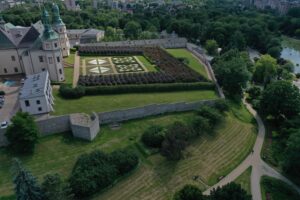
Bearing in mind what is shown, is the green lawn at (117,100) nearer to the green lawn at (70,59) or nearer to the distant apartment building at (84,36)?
the green lawn at (70,59)

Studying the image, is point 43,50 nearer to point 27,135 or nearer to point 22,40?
point 22,40

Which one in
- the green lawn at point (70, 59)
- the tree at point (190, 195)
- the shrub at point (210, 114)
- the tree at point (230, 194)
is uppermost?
the tree at point (230, 194)

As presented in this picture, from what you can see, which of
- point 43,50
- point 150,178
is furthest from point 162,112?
point 43,50

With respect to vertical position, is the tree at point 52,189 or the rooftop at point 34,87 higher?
the rooftop at point 34,87

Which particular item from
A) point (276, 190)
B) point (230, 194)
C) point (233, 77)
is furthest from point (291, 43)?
point (230, 194)

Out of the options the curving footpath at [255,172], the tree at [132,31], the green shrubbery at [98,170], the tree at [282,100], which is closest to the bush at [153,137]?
the green shrubbery at [98,170]

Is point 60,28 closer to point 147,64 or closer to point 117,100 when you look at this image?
point 147,64
